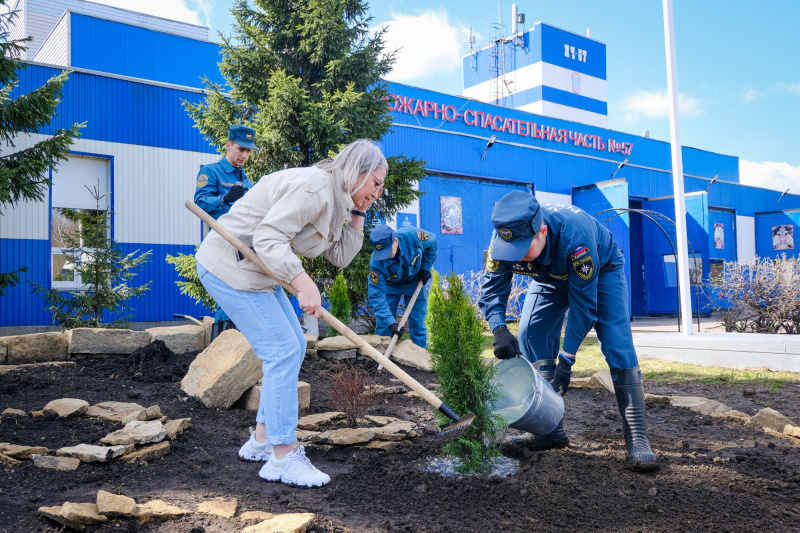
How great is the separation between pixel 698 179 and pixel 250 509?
26.1m

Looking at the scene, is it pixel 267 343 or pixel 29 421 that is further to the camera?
pixel 29 421

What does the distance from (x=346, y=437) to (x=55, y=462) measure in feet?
5.59

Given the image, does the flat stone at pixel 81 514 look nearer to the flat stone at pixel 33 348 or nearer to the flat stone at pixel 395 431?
the flat stone at pixel 395 431

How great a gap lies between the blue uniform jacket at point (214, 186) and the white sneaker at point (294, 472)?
302cm

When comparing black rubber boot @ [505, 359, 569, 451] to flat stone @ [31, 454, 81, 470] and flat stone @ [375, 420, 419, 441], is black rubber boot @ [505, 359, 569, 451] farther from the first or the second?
flat stone @ [31, 454, 81, 470]

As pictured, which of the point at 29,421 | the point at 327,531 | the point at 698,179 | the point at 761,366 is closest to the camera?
the point at 327,531

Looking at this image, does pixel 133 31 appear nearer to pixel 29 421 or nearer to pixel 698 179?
pixel 29 421

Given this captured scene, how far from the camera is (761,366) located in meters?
7.38

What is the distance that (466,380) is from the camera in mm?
3244

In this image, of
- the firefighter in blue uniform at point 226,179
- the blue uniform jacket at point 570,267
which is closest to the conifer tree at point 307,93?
the firefighter in blue uniform at point 226,179

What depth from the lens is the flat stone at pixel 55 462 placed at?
3.12m

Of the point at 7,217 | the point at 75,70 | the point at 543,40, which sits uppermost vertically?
the point at 543,40

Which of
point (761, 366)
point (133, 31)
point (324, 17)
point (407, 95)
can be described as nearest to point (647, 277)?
point (407, 95)

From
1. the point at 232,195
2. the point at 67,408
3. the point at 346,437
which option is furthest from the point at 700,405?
the point at 67,408
